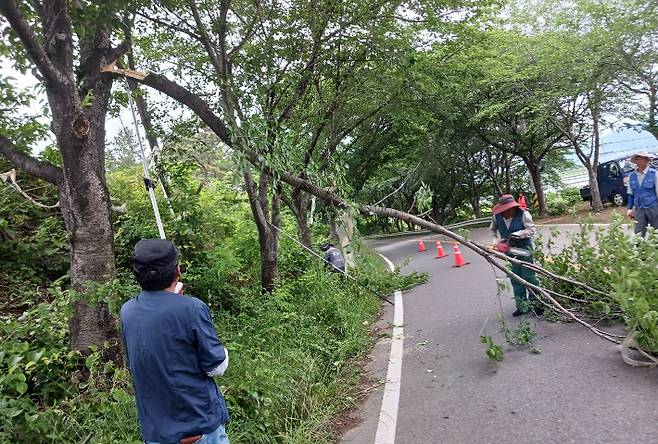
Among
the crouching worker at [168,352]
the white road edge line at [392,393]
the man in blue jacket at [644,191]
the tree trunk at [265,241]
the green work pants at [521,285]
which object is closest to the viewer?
the crouching worker at [168,352]

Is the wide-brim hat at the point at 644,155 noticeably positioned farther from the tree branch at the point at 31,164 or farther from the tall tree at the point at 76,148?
the tree branch at the point at 31,164

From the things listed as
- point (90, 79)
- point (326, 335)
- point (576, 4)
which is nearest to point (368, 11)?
point (90, 79)

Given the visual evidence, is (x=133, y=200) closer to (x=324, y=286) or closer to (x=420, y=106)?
(x=324, y=286)

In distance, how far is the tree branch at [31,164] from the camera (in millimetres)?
5176

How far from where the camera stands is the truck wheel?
861 inches

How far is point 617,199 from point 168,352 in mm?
24507

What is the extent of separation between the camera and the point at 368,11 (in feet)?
27.8

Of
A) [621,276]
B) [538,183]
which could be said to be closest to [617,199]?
[538,183]

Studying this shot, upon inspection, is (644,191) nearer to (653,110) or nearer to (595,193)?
(653,110)

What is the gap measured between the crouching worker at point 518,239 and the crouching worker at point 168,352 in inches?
192

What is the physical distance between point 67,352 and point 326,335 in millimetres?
3467

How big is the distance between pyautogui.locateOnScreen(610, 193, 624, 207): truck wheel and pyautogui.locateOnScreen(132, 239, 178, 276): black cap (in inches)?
917

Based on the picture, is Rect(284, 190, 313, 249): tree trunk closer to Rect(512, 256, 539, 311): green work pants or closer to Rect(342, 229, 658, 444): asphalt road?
Rect(342, 229, 658, 444): asphalt road

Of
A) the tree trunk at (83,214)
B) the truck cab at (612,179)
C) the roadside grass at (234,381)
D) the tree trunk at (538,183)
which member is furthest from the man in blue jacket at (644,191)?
the tree trunk at (538,183)
